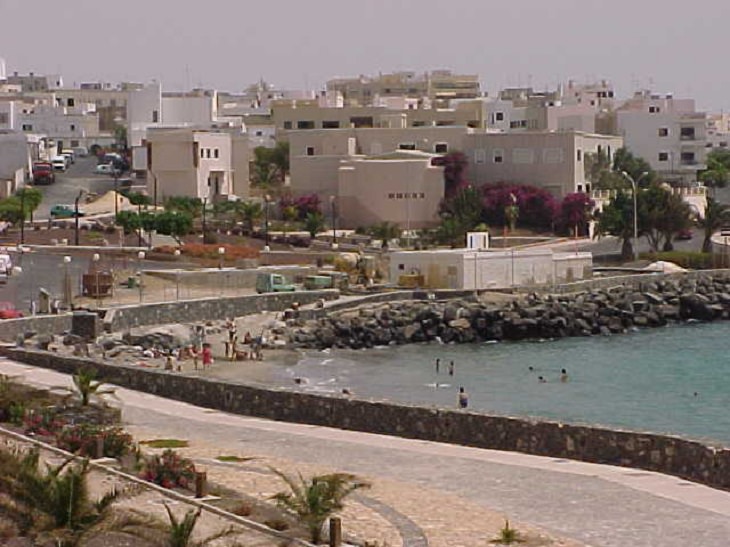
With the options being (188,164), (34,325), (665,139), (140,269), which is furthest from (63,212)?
(665,139)

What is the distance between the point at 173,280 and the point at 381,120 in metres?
32.5

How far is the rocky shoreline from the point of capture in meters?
47.8

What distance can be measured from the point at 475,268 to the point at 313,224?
1373cm

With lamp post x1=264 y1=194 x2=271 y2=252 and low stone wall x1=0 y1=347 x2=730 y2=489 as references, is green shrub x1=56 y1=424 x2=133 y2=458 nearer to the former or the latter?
low stone wall x1=0 y1=347 x2=730 y2=489

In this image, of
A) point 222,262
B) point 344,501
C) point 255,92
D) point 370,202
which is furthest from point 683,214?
point 255,92

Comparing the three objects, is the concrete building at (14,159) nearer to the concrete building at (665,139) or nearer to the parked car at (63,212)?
the parked car at (63,212)

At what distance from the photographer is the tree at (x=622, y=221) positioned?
6462 cm

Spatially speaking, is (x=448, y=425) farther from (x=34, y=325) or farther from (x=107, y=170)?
(x=107, y=170)

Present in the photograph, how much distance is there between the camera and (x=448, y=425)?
22.0 meters

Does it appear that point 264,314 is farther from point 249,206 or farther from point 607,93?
point 607,93

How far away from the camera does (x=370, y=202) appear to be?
231 feet

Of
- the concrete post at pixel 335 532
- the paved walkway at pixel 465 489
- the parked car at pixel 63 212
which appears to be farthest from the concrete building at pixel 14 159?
the concrete post at pixel 335 532

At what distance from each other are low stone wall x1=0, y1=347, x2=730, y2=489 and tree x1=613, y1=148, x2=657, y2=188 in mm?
51905

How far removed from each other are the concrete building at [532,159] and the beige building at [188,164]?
439 inches
